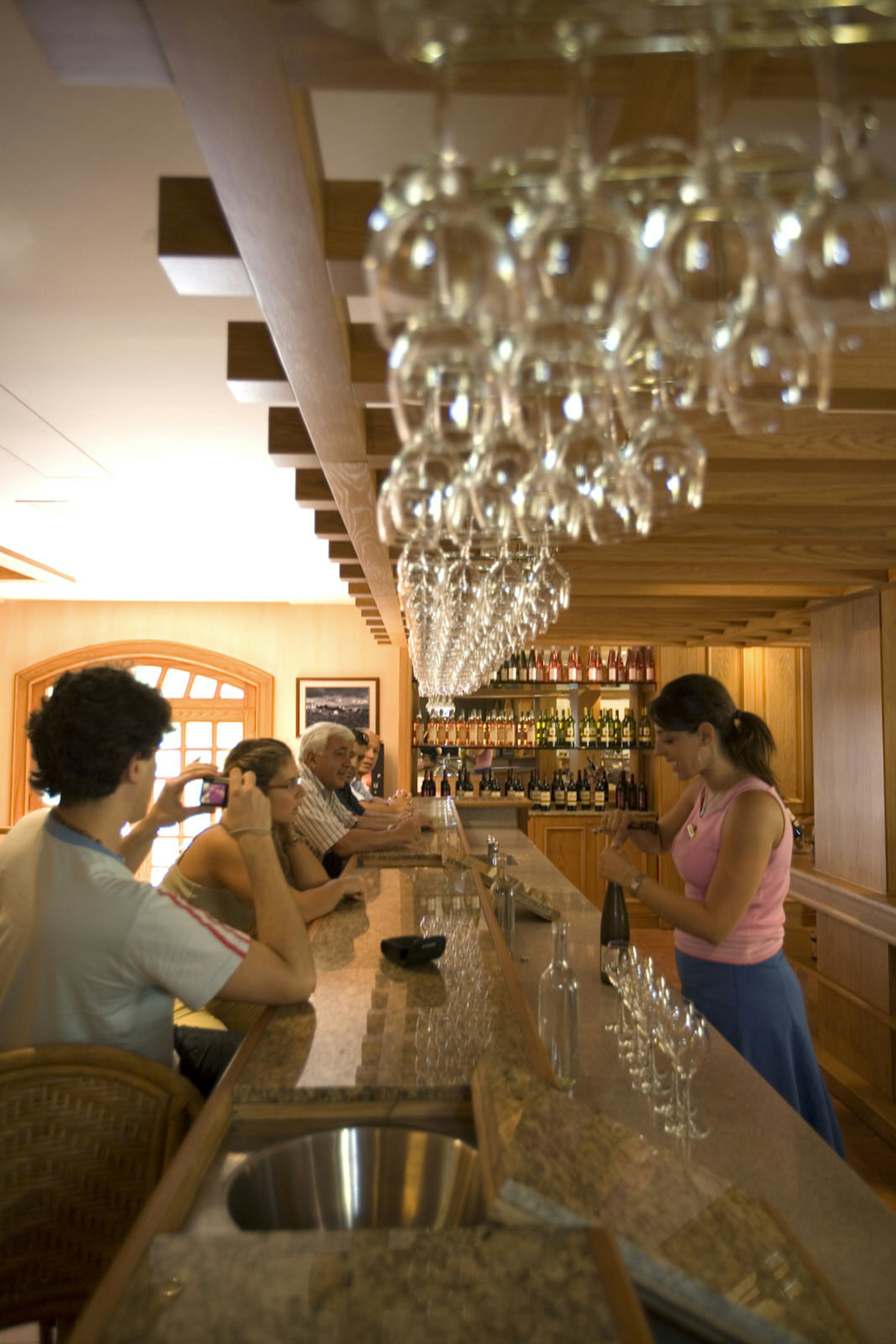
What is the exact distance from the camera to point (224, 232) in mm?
1595

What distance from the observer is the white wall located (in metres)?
10.8

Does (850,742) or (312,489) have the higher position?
(312,489)

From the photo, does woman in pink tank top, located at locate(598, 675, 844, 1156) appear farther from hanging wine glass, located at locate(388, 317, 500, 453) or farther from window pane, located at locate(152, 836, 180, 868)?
window pane, located at locate(152, 836, 180, 868)

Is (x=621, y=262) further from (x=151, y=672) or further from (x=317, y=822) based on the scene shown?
(x=151, y=672)

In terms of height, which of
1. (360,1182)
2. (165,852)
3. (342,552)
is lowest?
(165,852)

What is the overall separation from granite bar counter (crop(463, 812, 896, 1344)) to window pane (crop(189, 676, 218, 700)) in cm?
875

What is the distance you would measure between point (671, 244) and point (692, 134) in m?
0.49

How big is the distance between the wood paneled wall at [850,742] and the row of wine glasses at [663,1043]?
3.12 meters

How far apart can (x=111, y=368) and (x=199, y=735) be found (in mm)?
7466

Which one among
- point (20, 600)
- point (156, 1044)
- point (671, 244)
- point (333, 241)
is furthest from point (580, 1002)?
point (20, 600)

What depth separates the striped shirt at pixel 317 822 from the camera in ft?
15.1

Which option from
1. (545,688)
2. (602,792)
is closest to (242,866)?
(602,792)

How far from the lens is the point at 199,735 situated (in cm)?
1093

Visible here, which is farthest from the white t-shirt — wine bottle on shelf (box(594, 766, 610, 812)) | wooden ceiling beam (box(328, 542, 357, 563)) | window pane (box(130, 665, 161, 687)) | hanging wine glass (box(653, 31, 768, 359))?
window pane (box(130, 665, 161, 687))
